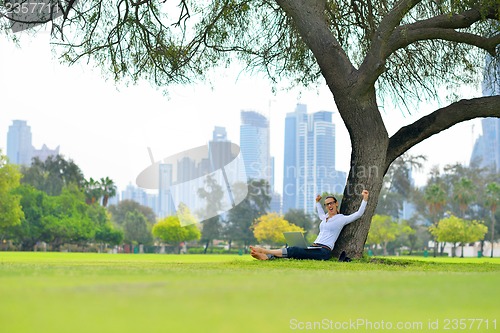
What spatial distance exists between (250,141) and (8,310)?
118 m

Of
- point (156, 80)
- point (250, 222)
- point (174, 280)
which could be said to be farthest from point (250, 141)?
point (174, 280)

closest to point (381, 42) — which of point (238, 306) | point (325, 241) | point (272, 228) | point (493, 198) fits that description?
point (325, 241)

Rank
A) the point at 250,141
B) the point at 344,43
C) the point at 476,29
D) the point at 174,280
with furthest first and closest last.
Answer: the point at 250,141 < the point at 344,43 < the point at 476,29 < the point at 174,280

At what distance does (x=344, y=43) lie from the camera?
1878cm

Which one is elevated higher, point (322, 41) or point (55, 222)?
point (322, 41)

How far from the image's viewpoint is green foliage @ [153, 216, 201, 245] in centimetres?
8319

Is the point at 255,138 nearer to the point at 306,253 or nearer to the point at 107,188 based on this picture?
the point at 107,188

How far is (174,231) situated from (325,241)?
70887 mm

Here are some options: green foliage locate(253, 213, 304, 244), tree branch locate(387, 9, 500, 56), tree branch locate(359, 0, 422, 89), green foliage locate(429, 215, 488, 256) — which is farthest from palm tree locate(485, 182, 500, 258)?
tree branch locate(359, 0, 422, 89)

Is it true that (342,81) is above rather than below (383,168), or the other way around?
above

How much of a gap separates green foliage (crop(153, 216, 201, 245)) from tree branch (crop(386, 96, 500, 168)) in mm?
68892

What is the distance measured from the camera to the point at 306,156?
151 meters

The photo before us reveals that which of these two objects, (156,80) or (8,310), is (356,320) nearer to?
(8,310)

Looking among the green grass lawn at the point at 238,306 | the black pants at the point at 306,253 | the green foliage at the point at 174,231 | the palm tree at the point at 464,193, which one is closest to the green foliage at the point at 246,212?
the green foliage at the point at 174,231
